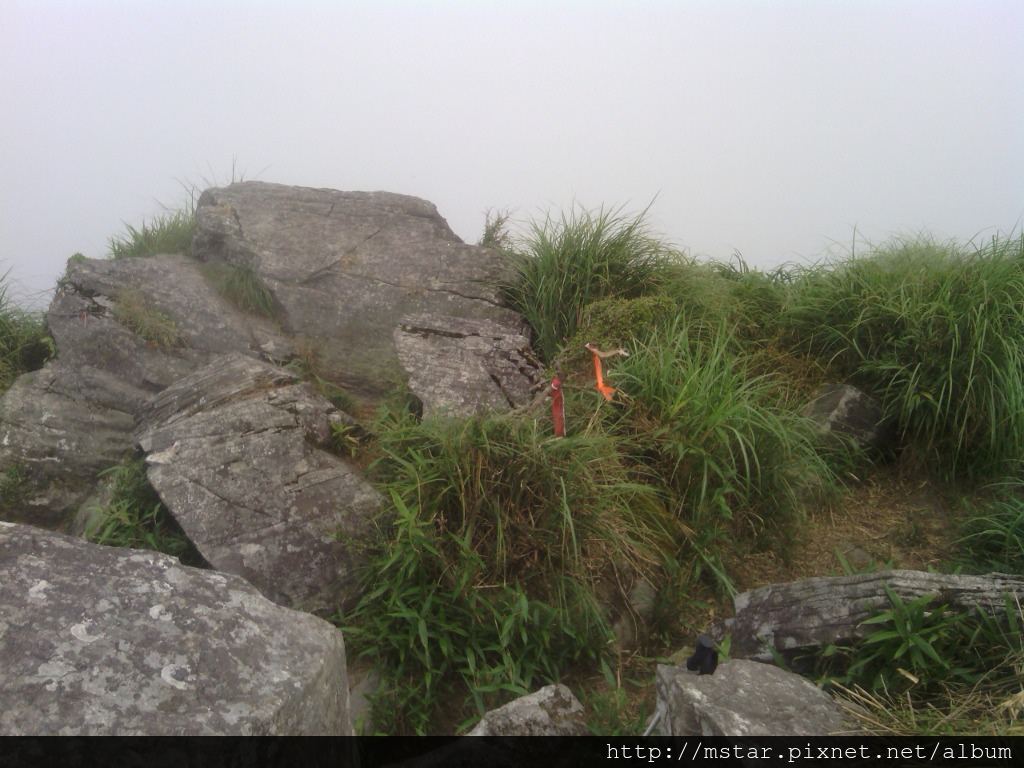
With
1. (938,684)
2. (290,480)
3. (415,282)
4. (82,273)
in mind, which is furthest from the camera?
(415,282)

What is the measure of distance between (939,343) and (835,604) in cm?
209

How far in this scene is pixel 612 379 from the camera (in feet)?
12.4

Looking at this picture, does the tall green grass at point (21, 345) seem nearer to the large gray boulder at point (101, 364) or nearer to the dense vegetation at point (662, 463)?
the dense vegetation at point (662, 463)

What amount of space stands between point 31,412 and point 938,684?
4.17m

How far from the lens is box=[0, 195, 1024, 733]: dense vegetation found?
2.74 m

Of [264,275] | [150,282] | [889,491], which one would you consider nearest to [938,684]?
[889,491]

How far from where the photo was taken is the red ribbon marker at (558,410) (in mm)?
3387

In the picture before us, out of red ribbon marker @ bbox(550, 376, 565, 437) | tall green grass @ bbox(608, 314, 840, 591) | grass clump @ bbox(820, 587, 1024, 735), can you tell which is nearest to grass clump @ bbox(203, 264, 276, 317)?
red ribbon marker @ bbox(550, 376, 565, 437)

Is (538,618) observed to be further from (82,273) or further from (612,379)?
(82,273)

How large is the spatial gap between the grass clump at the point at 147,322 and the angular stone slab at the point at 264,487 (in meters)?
0.68

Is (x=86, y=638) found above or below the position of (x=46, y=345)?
below

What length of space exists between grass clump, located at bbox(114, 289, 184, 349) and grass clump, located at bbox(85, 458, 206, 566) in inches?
41.2

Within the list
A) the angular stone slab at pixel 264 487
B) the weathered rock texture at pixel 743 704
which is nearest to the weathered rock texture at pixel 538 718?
the weathered rock texture at pixel 743 704
